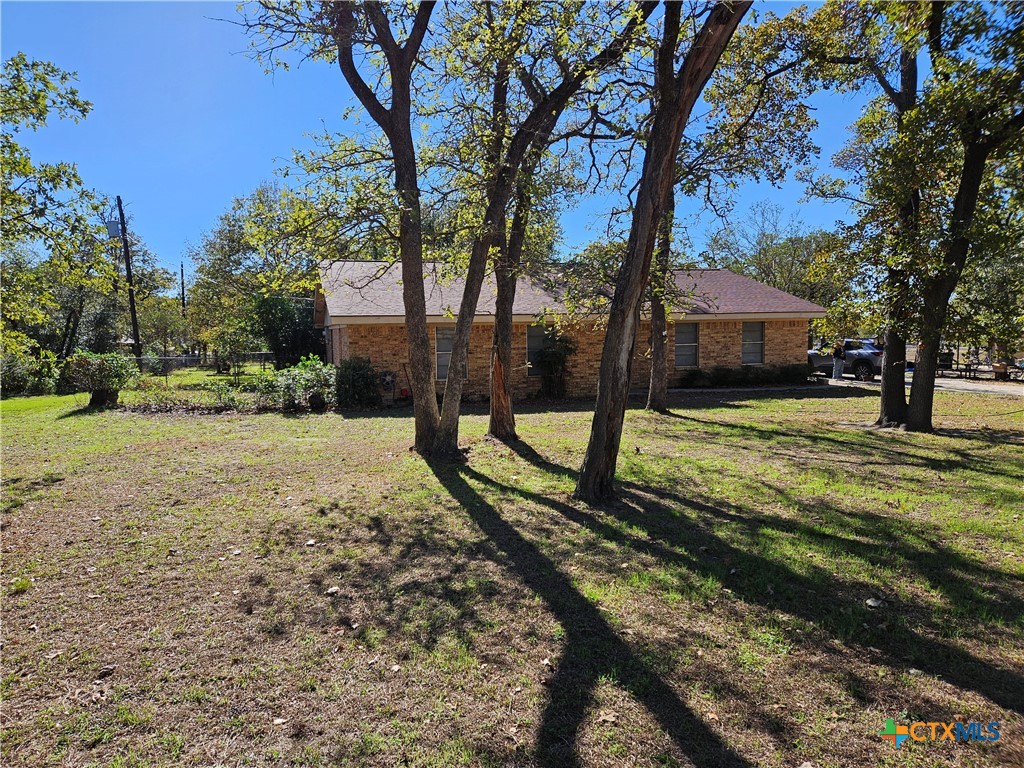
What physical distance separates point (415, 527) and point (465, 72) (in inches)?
252

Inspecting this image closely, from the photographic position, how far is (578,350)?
16.8 m

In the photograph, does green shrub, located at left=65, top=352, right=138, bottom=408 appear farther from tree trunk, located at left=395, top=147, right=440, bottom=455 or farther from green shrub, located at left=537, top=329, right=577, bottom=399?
green shrub, located at left=537, top=329, right=577, bottom=399

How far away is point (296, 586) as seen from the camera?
415cm

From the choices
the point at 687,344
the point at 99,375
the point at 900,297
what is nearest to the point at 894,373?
the point at 900,297

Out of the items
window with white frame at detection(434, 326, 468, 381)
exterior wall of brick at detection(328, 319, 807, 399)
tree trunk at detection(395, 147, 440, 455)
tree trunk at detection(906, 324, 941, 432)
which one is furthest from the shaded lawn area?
window with white frame at detection(434, 326, 468, 381)

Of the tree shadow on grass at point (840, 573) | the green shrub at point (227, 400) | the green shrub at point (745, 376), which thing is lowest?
the tree shadow on grass at point (840, 573)

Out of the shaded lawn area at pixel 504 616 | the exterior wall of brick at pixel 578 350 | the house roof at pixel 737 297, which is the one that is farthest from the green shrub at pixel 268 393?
the house roof at pixel 737 297

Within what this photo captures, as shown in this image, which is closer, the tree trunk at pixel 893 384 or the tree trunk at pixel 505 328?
the tree trunk at pixel 505 328

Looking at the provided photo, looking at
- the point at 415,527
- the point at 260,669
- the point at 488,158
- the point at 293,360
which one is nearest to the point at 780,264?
the point at 293,360

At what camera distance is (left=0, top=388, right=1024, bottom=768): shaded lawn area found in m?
2.60

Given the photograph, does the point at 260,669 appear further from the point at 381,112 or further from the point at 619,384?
the point at 381,112

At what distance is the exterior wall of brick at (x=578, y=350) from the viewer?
1512 cm

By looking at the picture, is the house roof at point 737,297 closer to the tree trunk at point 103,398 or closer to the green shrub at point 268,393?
the green shrub at point 268,393

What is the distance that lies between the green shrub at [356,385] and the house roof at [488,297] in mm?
1248
